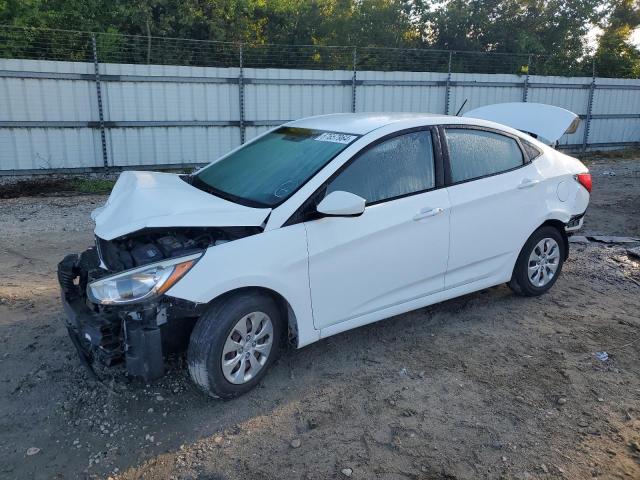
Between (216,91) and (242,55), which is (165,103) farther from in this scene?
(242,55)

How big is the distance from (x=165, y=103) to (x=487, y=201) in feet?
28.2

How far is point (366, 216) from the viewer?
3.85 metres

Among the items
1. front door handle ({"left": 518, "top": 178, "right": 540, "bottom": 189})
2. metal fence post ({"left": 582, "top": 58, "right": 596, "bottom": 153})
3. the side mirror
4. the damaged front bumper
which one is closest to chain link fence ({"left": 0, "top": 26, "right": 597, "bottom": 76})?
metal fence post ({"left": 582, "top": 58, "right": 596, "bottom": 153})

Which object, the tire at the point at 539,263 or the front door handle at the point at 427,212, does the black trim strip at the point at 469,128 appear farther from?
the tire at the point at 539,263

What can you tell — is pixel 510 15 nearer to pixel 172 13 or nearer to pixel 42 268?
pixel 172 13

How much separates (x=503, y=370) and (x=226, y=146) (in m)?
9.40

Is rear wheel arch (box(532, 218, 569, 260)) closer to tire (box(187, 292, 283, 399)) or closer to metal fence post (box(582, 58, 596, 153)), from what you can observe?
tire (box(187, 292, 283, 399))

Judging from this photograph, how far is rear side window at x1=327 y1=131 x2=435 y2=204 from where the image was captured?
3889 millimetres

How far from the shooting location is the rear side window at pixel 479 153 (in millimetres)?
4457

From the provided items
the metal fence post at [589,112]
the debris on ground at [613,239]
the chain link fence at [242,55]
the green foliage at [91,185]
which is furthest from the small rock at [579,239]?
the metal fence post at [589,112]

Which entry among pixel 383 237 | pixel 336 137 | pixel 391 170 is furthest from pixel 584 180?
pixel 336 137

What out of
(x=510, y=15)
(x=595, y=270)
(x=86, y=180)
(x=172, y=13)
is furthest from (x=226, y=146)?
(x=510, y=15)

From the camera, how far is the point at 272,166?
4164 millimetres

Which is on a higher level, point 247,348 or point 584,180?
point 584,180
